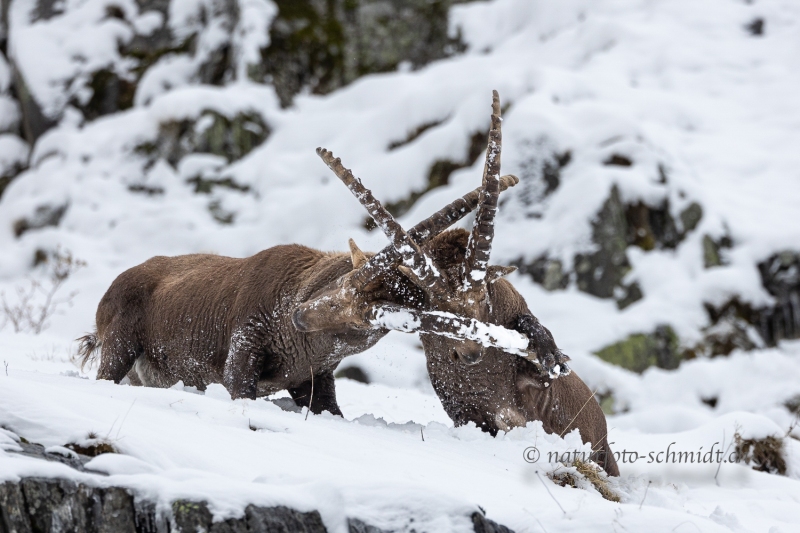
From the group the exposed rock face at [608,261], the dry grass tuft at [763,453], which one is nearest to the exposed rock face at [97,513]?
the dry grass tuft at [763,453]

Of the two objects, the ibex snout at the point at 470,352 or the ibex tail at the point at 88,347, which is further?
the ibex tail at the point at 88,347

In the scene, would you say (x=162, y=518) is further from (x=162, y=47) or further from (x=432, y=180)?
(x=162, y=47)

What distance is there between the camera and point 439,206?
13.3 meters

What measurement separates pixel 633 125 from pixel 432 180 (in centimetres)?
389

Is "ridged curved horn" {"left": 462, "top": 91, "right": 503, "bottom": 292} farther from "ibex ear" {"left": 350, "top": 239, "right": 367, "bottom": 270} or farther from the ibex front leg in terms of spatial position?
the ibex front leg

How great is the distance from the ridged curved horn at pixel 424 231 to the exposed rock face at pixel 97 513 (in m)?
2.00

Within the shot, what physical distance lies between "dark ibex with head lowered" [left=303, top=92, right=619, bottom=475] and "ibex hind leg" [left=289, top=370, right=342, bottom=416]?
887mm

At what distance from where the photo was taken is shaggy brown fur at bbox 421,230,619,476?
4887 millimetres

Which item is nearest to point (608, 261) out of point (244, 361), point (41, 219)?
point (244, 361)

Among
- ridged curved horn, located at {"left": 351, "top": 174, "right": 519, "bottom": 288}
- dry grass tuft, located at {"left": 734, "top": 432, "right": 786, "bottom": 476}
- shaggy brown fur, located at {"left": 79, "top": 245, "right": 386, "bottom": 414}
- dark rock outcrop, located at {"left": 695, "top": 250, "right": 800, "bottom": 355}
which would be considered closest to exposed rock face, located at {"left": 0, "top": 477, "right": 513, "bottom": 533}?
ridged curved horn, located at {"left": 351, "top": 174, "right": 519, "bottom": 288}

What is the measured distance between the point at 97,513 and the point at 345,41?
1990 centimetres

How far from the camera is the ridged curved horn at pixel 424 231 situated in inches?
177

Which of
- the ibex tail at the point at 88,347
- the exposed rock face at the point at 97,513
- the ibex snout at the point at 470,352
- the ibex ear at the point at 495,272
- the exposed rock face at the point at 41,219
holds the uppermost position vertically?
the exposed rock face at the point at 97,513

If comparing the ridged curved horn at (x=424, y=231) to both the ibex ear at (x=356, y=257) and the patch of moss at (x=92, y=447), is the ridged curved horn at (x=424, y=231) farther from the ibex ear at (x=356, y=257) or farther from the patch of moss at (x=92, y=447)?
the patch of moss at (x=92, y=447)
